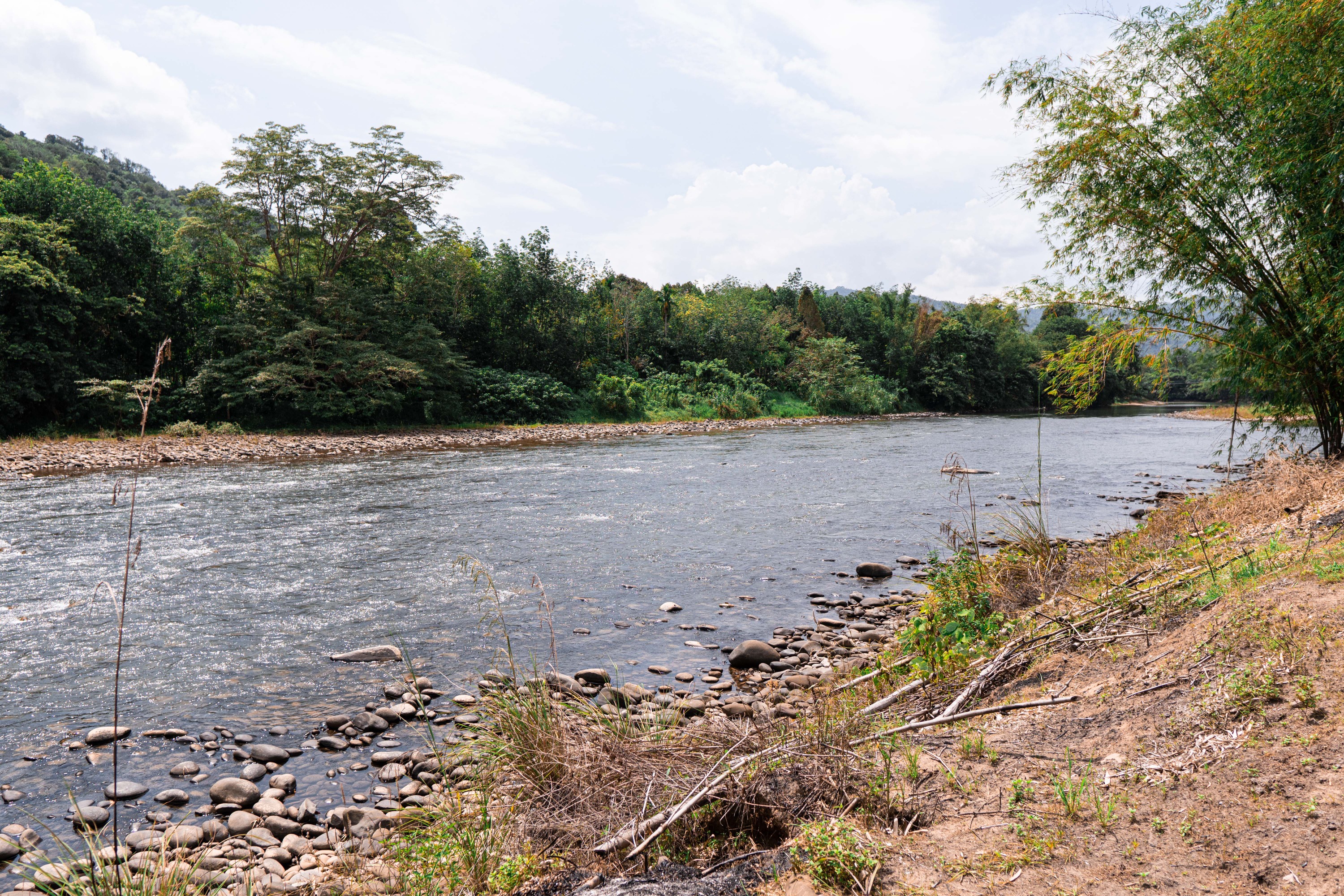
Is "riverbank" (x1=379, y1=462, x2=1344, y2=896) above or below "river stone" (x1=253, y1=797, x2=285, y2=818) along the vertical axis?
above

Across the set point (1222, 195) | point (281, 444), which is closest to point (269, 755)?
point (1222, 195)

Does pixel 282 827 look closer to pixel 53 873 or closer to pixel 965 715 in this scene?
pixel 53 873

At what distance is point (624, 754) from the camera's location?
3.66m

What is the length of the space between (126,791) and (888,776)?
Result: 4.89 m

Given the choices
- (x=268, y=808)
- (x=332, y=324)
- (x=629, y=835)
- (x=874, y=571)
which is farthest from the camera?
(x=332, y=324)

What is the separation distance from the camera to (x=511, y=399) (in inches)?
1513

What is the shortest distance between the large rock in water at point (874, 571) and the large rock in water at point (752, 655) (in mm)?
3261

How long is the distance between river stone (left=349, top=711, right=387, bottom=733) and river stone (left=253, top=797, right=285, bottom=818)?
3.25 feet

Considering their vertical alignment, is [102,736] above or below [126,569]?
below

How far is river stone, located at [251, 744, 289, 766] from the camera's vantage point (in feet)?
16.3

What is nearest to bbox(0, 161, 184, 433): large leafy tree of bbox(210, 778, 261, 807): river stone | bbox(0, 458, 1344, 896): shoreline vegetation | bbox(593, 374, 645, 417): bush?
bbox(593, 374, 645, 417): bush

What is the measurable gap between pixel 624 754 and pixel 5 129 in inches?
4211

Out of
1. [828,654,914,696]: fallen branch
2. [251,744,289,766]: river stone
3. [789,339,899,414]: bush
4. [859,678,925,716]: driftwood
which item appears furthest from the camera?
[789,339,899,414]: bush

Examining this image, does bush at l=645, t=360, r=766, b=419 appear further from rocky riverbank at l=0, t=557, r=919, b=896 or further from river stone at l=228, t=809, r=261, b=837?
river stone at l=228, t=809, r=261, b=837
